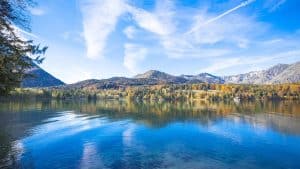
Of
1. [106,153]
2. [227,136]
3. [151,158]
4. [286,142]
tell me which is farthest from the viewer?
[227,136]

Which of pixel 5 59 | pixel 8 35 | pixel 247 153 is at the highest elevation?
pixel 8 35

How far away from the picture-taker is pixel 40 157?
131ft

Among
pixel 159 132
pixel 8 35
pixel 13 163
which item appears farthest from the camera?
pixel 159 132

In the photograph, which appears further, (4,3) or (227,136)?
(227,136)

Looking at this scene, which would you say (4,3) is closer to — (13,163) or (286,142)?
(13,163)

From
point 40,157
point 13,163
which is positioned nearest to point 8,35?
point 13,163

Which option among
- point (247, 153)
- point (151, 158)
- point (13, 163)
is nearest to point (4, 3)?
point (13, 163)

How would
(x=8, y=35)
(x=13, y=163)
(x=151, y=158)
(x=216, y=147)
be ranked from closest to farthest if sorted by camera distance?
1. (x=8, y=35)
2. (x=13, y=163)
3. (x=151, y=158)
4. (x=216, y=147)

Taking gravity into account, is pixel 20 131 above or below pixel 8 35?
below

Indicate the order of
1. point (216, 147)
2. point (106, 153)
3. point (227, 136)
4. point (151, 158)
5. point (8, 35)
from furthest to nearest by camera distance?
point (227, 136) < point (216, 147) < point (106, 153) < point (151, 158) < point (8, 35)

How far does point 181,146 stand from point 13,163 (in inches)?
982

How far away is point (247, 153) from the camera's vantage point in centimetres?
4272

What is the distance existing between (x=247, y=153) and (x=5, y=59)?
3536 centimetres

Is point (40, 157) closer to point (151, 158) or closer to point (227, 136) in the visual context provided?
point (151, 158)
